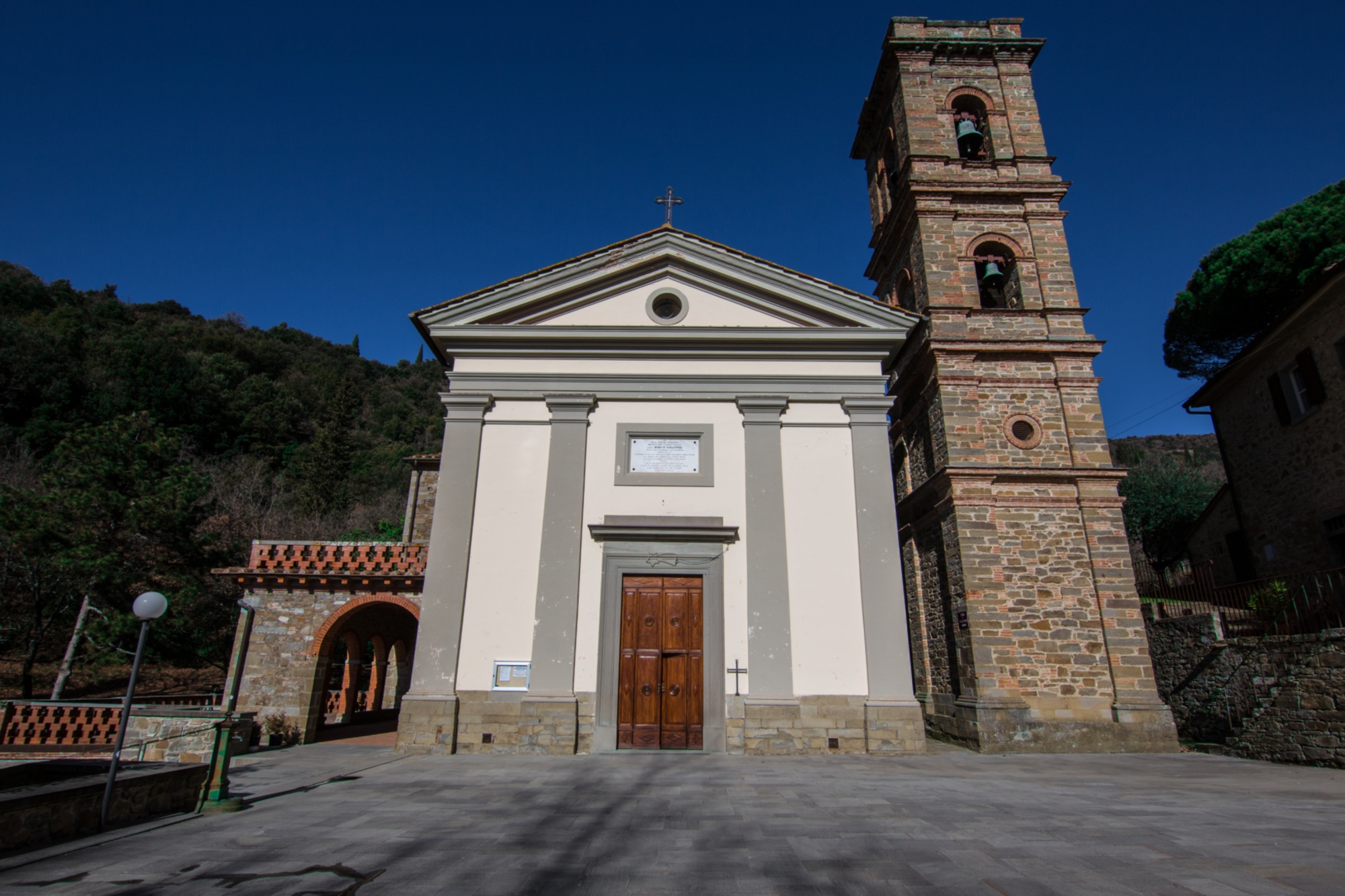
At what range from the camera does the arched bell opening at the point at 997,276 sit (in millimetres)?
14031

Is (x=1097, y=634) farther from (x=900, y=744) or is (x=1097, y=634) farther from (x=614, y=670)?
(x=614, y=670)

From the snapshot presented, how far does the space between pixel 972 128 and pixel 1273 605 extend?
11364 mm

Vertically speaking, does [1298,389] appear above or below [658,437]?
above

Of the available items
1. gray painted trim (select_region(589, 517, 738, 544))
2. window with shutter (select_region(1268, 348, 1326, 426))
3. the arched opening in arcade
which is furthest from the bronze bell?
the arched opening in arcade

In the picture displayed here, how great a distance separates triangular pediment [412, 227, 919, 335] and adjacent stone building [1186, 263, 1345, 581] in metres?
8.71

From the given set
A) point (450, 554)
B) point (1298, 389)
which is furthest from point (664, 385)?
point (1298, 389)

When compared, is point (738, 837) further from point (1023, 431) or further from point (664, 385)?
point (1023, 431)

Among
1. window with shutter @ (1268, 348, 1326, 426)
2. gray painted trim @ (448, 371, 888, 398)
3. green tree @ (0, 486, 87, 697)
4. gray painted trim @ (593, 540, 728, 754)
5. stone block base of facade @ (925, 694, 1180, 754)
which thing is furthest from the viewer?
green tree @ (0, 486, 87, 697)

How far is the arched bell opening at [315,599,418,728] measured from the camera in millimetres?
12773

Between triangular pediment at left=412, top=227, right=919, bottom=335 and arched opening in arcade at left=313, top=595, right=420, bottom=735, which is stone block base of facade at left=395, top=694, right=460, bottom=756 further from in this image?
triangular pediment at left=412, top=227, right=919, bottom=335

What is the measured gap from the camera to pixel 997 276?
14.5m

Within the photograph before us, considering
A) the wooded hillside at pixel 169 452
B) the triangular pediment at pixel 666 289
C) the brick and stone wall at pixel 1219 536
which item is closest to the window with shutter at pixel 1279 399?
the brick and stone wall at pixel 1219 536

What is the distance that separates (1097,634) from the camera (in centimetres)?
1151

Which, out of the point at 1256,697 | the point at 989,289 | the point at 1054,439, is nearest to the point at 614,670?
the point at 1054,439
